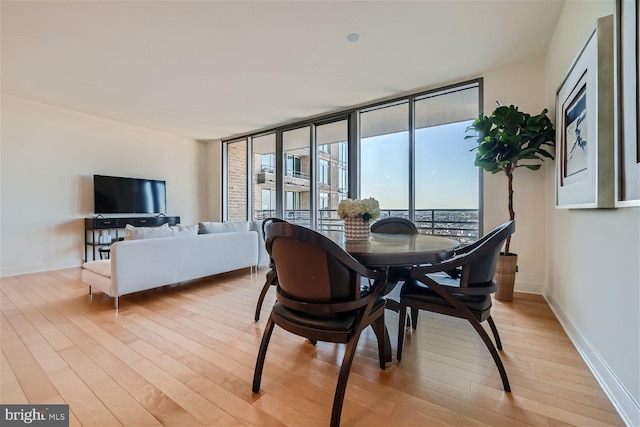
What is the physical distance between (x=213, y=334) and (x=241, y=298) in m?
0.86

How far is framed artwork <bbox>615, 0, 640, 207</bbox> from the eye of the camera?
3.81 ft

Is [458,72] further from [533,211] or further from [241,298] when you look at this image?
[241,298]

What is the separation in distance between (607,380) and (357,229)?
1.59m

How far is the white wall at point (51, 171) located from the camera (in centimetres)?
409

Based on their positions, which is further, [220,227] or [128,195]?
[128,195]

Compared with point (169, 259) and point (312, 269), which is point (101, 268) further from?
point (312, 269)

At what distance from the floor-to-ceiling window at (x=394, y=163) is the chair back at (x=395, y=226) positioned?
1.43 m

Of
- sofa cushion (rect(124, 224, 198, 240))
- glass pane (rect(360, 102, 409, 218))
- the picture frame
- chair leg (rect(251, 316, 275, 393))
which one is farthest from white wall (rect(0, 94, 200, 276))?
the picture frame

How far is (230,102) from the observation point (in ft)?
14.2

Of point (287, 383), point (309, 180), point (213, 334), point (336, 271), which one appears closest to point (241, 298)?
point (213, 334)

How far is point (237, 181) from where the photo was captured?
6586 millimetres

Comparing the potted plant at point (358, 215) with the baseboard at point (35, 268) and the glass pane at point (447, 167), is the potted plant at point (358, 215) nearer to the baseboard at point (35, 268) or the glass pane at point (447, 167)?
the glass pane at point (447, 167)

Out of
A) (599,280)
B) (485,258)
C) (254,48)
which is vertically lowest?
(599,280)

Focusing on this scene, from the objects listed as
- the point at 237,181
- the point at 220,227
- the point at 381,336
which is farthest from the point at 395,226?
the point at 237,181
